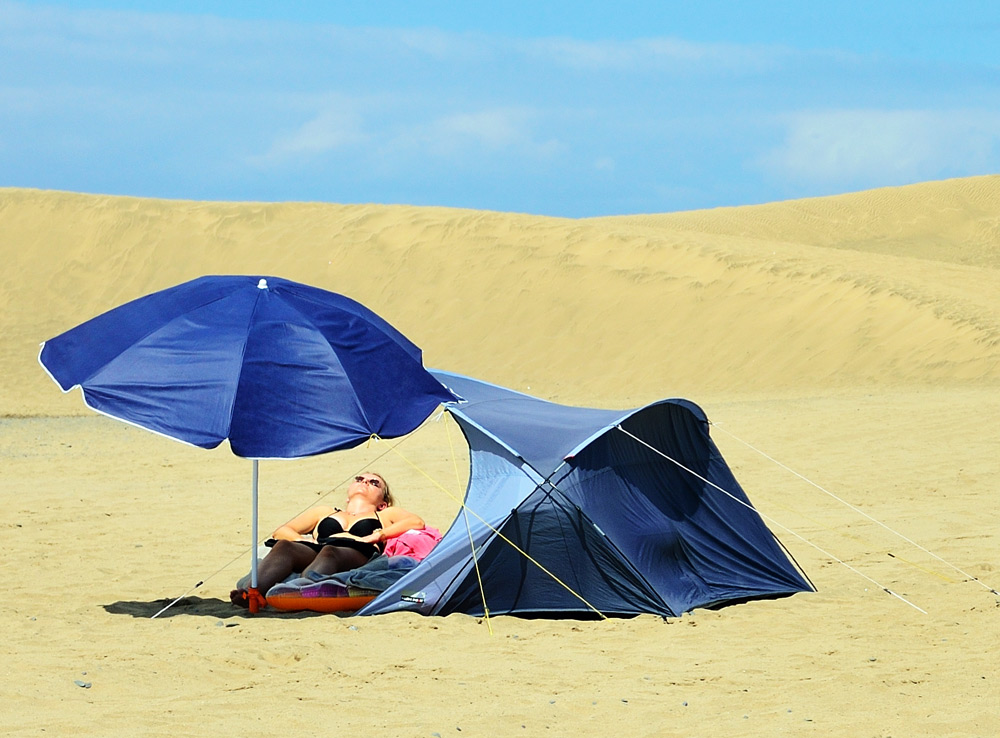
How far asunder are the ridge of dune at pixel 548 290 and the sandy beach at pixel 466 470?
3.7 inches

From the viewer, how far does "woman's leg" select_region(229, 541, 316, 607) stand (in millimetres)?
8117

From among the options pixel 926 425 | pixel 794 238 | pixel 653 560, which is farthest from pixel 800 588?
pixel 794 238

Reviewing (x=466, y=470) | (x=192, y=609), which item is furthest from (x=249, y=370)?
(x=466, y=470)

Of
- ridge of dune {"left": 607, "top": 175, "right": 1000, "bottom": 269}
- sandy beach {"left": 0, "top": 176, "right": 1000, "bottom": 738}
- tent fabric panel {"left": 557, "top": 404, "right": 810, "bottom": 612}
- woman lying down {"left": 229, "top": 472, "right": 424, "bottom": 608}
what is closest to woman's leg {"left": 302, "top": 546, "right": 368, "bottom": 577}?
woman lying down {"left": 229, "top": 472, "right": 424, "bottom": 608}

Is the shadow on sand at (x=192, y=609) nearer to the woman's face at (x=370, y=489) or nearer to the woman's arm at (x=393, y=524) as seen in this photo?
the woman's arm at (x=393, y=524)

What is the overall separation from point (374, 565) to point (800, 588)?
2.89 m

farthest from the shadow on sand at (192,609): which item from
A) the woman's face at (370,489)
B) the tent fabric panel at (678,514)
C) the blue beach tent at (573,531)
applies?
the tent fabric panel at (678,514)

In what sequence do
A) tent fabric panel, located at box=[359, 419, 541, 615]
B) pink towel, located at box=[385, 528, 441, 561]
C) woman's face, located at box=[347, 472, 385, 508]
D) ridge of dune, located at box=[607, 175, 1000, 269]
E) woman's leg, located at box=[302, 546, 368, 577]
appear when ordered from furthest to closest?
ridge of dune, located at box=[607, 175, 1000, 269]
woman's face, located at box=[347, 472, 385, 508]
pink towel, located at box=[385, 528, 441, 561]
woman's leg, located at box=[302, 546, 368, 577]
tent fabric panel, located at box=[359, 419, 541, 615]

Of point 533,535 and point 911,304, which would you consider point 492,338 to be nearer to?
point 911,304

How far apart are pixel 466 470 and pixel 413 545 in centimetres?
773

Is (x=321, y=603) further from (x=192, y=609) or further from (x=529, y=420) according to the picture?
(x=529, y=420)

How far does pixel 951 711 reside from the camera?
221 inches

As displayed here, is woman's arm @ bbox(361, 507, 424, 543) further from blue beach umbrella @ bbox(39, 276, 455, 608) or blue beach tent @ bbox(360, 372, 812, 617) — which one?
blue beach umbrella @ bbox(39, 276, 455, 608)

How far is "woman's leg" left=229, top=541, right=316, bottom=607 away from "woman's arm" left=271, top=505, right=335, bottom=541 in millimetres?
166
